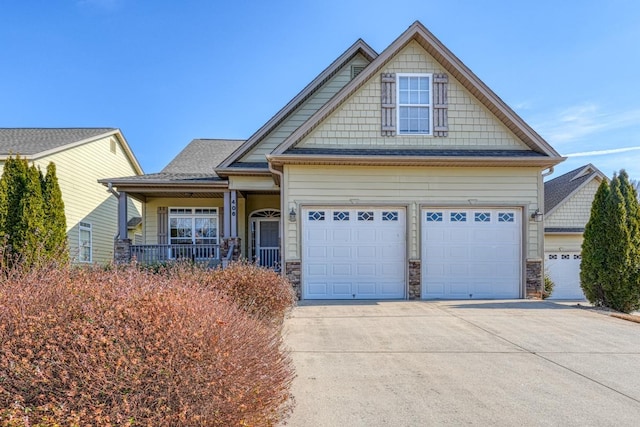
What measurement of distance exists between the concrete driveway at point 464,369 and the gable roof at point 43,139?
12.5 meters

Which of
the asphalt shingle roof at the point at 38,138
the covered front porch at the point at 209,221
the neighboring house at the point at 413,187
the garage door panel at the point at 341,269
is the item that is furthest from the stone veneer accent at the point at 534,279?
the asphalt shingle roof at the point at 38,138

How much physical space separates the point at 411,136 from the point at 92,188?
14.5 metres

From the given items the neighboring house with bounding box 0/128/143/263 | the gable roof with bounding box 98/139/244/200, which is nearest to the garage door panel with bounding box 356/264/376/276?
the gable roof with bounding box 98/139/244/200

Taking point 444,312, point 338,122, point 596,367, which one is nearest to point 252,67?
point 338,122

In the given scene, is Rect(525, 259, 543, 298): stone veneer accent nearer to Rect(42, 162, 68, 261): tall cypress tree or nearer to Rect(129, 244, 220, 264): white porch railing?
Rect(129, 244, 220, 264): white porch railing

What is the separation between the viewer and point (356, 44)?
13656mm

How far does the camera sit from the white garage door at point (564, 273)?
1712 cm

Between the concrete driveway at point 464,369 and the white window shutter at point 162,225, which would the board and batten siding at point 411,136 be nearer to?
the concrete driveway at point 464,369

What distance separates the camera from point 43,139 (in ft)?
53.6

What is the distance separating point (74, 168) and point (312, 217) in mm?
11621

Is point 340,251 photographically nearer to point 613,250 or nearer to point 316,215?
point 316,215

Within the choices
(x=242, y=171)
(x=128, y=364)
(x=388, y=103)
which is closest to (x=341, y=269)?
(x=242, y=171)

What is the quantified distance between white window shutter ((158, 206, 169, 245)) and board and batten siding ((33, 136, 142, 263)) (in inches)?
78.4

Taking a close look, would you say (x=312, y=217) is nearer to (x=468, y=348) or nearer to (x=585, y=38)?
(x=468, y=348)
